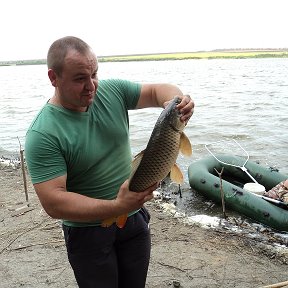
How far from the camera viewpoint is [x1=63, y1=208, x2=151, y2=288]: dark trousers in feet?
9.02

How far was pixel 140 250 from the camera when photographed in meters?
2.97

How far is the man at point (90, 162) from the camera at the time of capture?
231cm

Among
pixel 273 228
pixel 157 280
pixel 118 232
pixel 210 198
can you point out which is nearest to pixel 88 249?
pixel 118 232

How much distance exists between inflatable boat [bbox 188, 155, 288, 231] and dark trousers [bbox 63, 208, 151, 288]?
14.0 ft

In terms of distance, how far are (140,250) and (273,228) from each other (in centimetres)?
529

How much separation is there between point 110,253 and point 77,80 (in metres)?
1.27

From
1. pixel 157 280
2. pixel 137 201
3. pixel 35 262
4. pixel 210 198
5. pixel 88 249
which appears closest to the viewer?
pixel 137 201

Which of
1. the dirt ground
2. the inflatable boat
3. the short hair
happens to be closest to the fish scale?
the short hair

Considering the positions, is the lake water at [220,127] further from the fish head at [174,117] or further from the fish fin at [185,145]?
the fish head at [174,117]

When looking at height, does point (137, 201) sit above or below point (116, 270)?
above

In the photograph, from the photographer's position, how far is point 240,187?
9.13 meters

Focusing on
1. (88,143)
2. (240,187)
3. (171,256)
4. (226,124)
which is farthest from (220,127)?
(88,143)

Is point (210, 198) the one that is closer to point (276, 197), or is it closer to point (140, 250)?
point (276, 197)

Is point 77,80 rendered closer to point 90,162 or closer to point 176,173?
point 90,162
